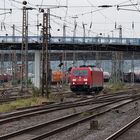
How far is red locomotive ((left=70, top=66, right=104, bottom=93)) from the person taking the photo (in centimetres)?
4794

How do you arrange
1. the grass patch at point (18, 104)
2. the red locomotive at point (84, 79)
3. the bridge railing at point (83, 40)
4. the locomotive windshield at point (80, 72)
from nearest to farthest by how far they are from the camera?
the grass patch at point (18, 104)
the red locomotive at point (84, 79)
the locomotive windshield at point (80, 72)
the bridge railing at point (83, 40)

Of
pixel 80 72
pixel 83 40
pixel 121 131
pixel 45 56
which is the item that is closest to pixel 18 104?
pixel 45 56

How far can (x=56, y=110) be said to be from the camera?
2684 cm

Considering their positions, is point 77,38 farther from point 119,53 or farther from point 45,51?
point 45,51

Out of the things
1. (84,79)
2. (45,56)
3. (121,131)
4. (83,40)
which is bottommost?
(121,131)

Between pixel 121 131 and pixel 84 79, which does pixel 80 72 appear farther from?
pixel 121 131

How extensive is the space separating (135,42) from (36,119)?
5986 centimetres

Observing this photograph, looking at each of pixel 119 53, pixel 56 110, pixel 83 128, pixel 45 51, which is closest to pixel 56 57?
pixel 119 53

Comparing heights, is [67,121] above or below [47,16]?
below

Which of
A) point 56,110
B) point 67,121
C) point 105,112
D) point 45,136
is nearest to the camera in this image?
point 45,136

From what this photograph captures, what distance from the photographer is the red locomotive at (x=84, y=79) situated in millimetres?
47938

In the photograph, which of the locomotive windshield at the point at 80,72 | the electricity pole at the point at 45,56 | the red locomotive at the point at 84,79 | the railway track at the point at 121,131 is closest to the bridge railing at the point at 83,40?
the red locomotive at the point at 84,79

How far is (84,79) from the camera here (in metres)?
48.1

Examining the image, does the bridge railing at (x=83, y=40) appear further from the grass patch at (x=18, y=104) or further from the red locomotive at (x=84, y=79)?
the grass patch at (x=18, y=104)
